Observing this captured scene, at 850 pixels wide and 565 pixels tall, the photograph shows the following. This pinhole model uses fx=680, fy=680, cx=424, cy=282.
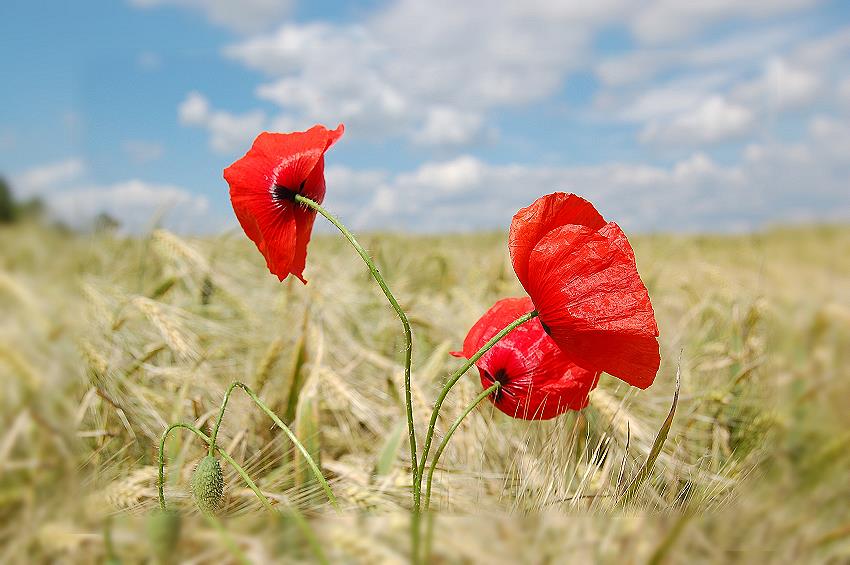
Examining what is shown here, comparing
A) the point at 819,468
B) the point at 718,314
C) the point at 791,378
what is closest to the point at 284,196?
the point at 819,468

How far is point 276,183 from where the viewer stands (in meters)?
0.41

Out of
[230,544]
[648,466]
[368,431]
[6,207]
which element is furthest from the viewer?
[6,207]

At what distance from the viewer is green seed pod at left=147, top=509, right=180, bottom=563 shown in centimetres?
26

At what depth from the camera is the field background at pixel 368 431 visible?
263 mm

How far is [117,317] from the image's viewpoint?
771mm

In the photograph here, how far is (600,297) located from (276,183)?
200 millimetres

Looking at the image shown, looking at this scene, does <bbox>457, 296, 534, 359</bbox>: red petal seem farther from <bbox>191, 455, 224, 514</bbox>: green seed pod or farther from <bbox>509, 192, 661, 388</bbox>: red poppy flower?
<bbox>191, 455, 224, 514</bbox>: green seed pod

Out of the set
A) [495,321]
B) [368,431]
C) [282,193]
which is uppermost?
[282,193]

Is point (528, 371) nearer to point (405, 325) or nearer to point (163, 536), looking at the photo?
point (405, 325)

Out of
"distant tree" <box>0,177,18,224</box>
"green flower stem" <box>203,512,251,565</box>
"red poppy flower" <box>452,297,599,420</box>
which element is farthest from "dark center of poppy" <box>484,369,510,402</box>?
"distant tree" <box>0,177,18,224</box>

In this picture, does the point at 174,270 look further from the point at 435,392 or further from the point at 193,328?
the point at 435,392

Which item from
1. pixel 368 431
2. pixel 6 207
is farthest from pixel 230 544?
pixel 6 207

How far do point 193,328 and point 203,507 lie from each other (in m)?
0.57

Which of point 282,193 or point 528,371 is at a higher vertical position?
point 282,193
